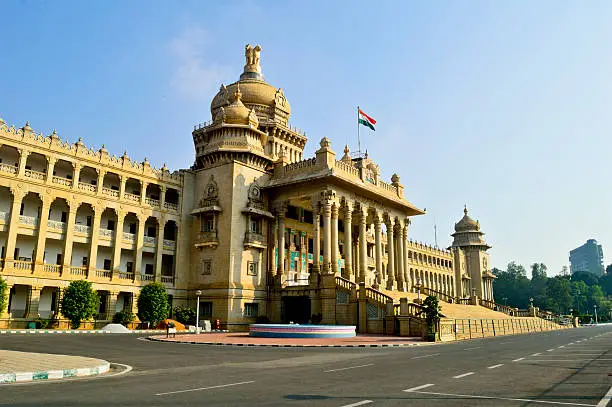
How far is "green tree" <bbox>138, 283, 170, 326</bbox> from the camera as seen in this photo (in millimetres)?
42031

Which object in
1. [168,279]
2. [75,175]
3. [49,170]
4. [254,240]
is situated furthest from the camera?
[168,279]

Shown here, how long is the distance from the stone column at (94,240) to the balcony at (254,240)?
12.9m

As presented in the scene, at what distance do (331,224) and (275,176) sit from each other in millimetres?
8157

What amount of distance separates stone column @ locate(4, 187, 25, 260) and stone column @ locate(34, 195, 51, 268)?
163 cm

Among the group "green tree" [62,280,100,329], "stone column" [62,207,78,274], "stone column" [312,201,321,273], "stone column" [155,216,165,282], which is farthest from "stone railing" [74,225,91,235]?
"stone column" [312,201,321,273]

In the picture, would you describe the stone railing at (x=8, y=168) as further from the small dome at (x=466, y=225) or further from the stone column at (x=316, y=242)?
the small dome at (x=466, y=225)

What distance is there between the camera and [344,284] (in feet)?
142

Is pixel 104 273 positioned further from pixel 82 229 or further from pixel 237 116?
pixel 237 116

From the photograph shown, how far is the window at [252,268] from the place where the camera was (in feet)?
156

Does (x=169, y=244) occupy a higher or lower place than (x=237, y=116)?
lower

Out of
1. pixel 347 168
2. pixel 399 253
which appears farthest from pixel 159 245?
pixel 399 253

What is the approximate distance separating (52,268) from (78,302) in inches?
166

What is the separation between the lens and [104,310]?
4491 cm

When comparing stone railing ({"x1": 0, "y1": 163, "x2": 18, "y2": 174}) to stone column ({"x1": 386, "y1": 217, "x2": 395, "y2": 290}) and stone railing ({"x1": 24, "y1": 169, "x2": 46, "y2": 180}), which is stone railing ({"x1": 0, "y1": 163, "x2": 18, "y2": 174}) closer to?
stone railing ({"x1": 24, "y1": 169, "x2": 46, "y2": 180})
